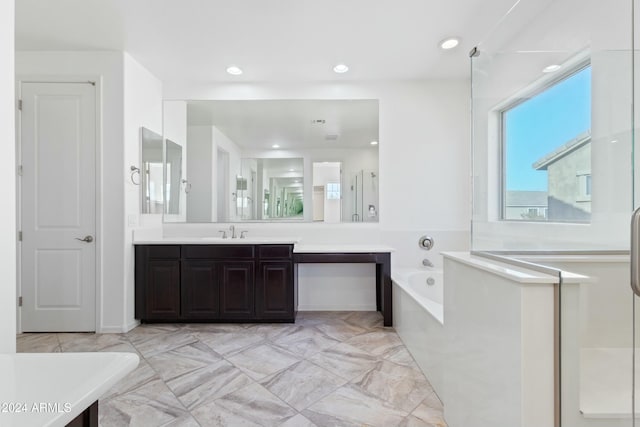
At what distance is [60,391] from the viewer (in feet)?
1.90

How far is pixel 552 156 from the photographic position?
1431mm

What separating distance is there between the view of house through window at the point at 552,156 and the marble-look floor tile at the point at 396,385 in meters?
1.19

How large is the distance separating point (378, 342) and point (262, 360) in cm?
99

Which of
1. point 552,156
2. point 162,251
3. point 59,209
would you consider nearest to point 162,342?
point 162,251

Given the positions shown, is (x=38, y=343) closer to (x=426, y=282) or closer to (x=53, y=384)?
(x=53, y=384)

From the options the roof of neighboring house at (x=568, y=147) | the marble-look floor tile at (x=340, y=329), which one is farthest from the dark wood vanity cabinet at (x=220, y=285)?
the roof of neighboring house at (x=568, y=147)

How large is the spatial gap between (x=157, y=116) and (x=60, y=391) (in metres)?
3.39

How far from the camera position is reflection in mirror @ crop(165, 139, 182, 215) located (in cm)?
348

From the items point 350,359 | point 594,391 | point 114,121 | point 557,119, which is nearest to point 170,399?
point 350,359

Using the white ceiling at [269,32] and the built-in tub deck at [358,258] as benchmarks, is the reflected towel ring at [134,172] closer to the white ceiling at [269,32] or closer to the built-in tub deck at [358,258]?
the white ceiling at [269,32]

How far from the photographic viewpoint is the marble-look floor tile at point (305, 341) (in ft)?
8.02

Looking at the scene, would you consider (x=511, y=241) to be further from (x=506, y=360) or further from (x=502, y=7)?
(x=502, y=7)

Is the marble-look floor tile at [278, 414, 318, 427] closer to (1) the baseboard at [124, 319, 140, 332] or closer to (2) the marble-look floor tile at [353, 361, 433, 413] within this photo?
(2) the marble-look floor tile at [353, 361, 433, 413]

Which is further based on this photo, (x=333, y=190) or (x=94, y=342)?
(x=333, y=190)
